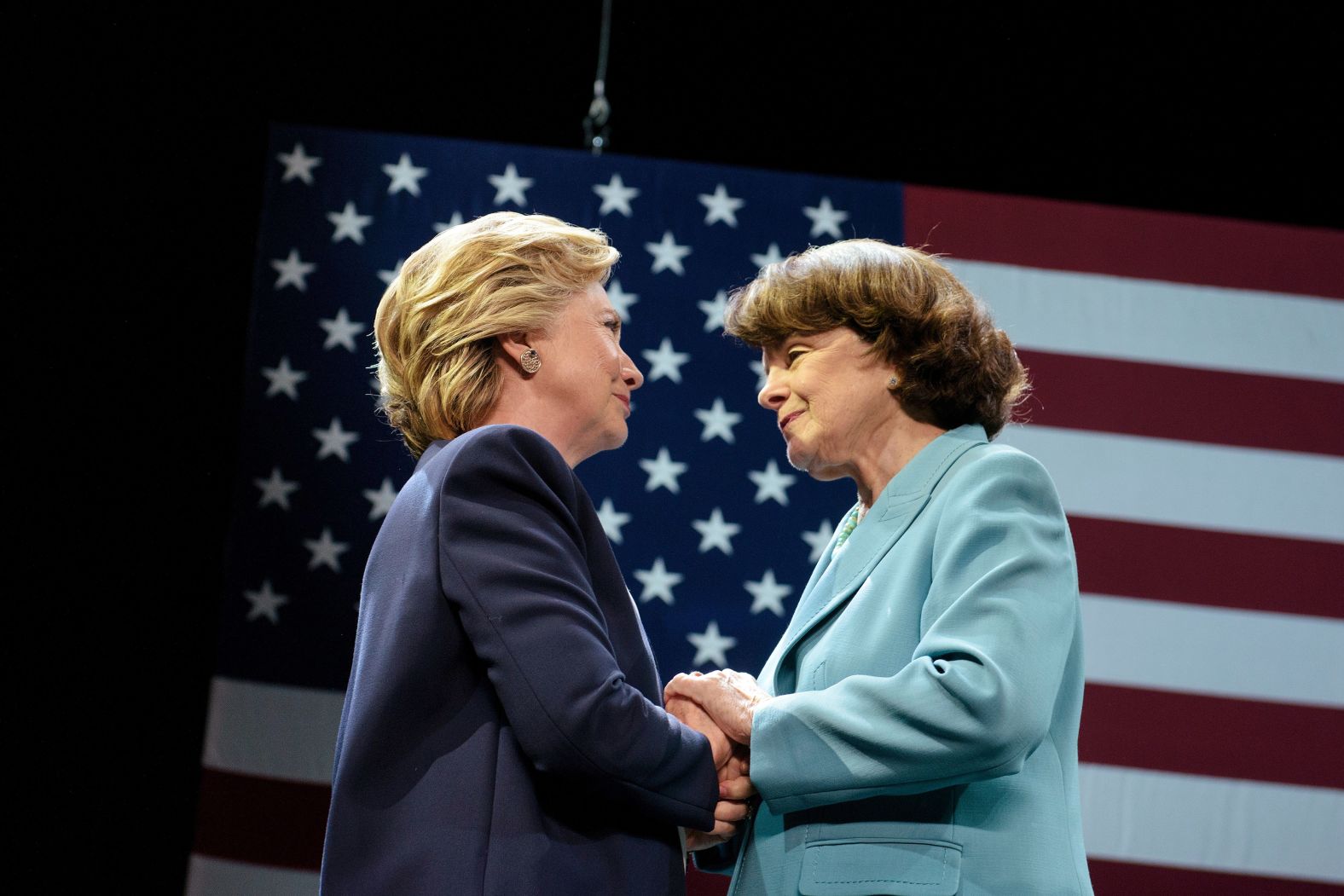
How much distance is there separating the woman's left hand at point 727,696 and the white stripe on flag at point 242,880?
165 centimetres

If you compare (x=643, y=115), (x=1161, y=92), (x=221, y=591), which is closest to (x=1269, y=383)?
(x=1161, y=92)

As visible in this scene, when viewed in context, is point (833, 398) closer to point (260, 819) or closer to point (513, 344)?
point (513, 344)

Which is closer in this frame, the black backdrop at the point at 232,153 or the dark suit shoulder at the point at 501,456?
the dark suit shoulder at the point at 501,456

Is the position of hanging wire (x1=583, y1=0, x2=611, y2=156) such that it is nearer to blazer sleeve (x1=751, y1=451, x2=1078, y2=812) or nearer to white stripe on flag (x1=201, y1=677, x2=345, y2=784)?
white stripe on flag (x1=201, y1=677, x2=345, y2=784)

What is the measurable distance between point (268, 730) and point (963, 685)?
2.13 meters

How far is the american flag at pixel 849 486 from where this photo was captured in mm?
3072

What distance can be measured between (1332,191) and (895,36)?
1.32 m

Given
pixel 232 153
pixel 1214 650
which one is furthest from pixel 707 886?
pixel 232 153

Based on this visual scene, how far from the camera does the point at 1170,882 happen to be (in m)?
3.07

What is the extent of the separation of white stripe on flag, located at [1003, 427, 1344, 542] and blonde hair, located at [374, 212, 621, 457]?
1835mm

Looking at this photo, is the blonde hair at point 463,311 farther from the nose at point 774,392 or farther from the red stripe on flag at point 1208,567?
the red stripe on flag at point 1208,567

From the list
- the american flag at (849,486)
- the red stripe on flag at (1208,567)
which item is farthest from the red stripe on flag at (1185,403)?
the red stripe on flag at (1208,567)

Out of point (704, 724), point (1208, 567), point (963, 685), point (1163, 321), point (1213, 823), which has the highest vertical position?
point (1163, 321)

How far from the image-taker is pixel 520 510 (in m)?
1.50
